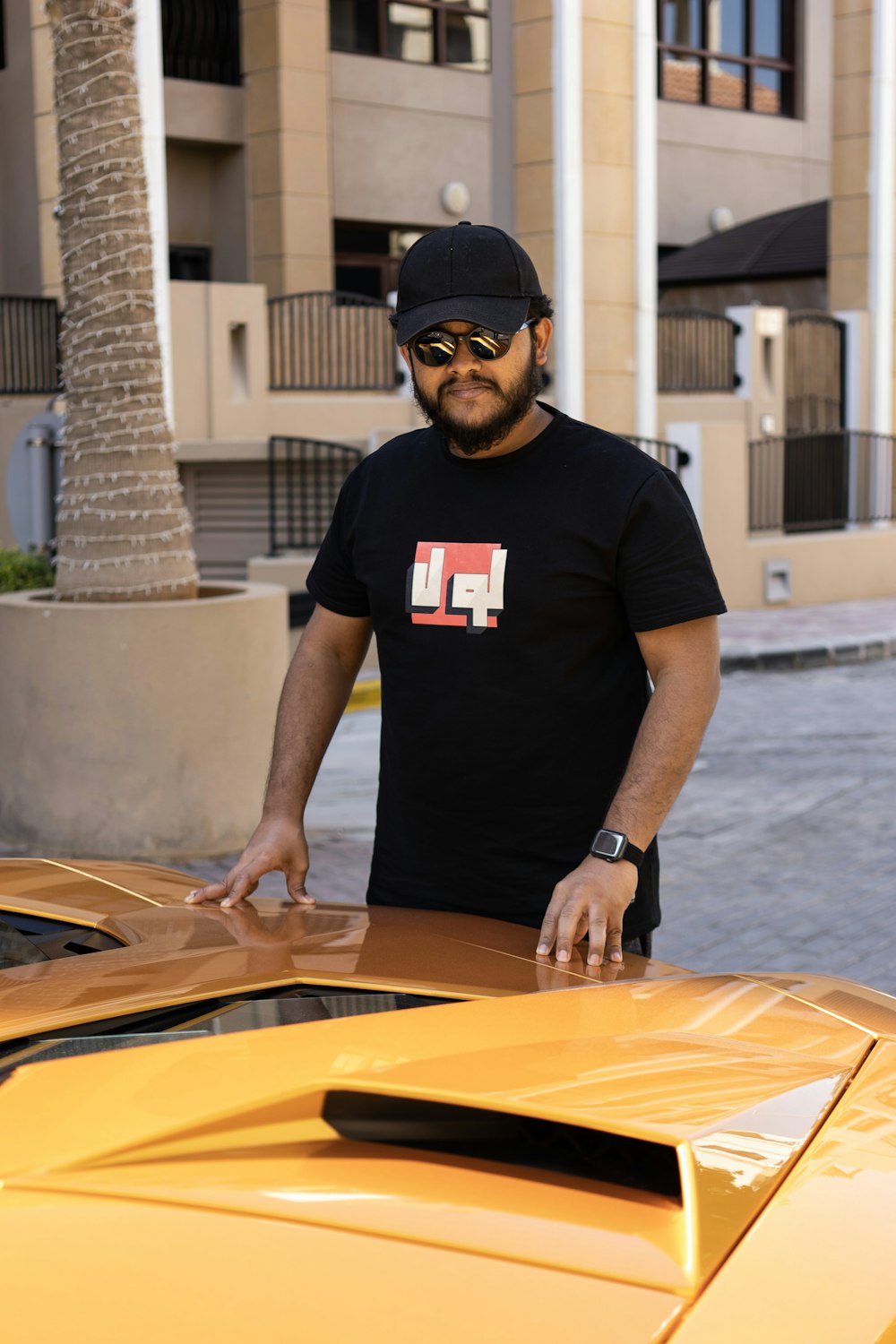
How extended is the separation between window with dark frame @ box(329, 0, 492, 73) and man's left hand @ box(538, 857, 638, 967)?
2209cm

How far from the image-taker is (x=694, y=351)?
18.6 metres

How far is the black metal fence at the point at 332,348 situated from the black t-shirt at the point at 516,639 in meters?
12.6

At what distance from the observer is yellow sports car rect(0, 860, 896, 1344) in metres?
1.40

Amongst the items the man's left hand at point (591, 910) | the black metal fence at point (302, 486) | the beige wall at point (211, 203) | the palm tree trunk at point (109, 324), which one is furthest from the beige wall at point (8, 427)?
the man's left hand at point (591, 910)

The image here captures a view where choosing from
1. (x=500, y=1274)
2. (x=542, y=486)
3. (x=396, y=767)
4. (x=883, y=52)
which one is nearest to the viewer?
(x=500, y=1274)

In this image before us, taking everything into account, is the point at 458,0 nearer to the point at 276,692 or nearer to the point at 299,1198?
the point at 276,692

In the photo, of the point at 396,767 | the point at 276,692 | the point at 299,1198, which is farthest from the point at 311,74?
the point at 299,1198

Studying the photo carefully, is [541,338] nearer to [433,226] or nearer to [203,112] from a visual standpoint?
[203,112]

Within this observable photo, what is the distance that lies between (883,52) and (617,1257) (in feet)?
68.2

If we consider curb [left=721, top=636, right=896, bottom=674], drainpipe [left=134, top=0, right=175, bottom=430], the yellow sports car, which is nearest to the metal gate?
curb [left=721, top=636, right=896, bottom=674]

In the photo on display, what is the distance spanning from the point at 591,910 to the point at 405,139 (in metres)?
22.4

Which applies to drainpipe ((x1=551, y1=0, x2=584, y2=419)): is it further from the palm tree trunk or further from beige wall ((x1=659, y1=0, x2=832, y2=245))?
beige wall ((x1=659, y1=0, x2=832, y2=245))

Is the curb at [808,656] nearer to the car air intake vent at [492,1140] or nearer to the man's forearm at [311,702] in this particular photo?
the man's forearm at [311,702]

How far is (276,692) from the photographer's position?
773 centimetres
